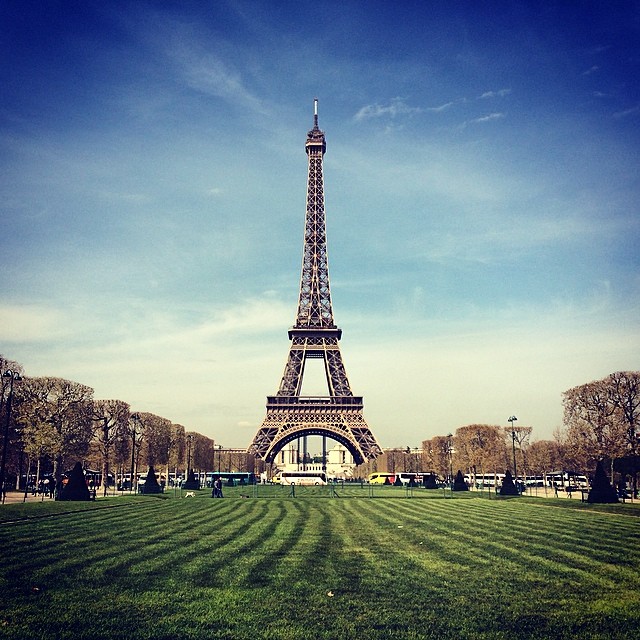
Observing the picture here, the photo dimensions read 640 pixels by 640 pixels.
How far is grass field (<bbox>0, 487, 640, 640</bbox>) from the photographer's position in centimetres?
887

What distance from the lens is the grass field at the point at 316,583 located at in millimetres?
8867

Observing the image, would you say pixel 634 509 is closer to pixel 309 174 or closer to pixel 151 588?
pixel 151 588

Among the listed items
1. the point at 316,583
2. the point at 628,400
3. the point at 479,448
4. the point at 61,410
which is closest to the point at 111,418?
the point at 61,410

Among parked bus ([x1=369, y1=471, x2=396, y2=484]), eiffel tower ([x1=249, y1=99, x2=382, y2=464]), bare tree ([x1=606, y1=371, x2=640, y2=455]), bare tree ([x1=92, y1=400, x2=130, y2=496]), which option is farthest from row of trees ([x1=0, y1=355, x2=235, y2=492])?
bare tree ([x1=606, y1=371, x2=640, y2=455])

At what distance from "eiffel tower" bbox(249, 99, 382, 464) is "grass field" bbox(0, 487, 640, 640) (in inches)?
2867

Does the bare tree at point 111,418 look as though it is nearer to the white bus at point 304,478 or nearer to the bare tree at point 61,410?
the bare tree at point 61,410

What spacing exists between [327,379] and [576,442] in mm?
45737

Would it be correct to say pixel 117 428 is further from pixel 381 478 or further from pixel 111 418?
pixel 381 478

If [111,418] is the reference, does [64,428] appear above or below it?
below

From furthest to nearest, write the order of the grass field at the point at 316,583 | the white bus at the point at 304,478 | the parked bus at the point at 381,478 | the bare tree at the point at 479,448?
1. the parked bus at the point at 381,478
2. the white bus at the point at 304,478
3. the bare tree at the point at 479,448
4. the grass field at the point at 316,583

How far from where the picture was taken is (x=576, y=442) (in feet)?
206

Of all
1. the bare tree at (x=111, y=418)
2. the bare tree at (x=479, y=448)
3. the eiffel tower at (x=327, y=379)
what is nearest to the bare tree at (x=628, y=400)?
the bare tree at (x=479, y=448)

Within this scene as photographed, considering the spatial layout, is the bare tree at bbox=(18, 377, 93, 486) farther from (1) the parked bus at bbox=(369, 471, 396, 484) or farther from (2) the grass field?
(1) the parked bus at bbox=(369, 471, 396, 484)

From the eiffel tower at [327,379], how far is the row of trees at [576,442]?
23.4 ft
